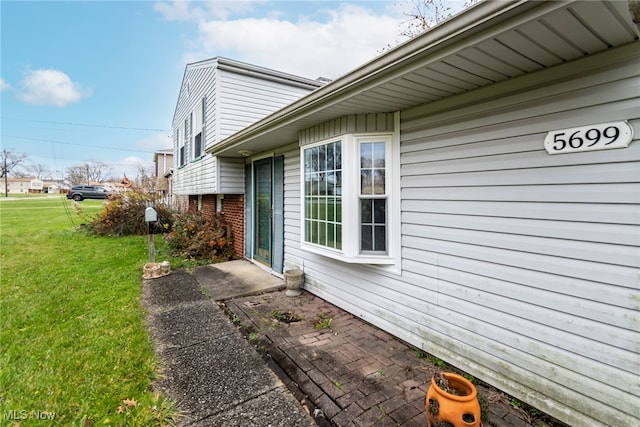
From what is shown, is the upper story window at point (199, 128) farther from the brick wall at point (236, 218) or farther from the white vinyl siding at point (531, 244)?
the white vinyl siding at point (531, 244)

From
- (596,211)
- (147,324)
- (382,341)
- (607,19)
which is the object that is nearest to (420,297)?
(382,341)

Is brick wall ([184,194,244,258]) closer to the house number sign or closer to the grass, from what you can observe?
the grass

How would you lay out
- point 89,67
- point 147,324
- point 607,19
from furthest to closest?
point 89,67, point 147,324, point 607,19

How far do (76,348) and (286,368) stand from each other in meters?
2.25

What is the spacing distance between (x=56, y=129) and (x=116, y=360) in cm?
3307

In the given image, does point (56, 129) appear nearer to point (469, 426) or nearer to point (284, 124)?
point (284, 124)

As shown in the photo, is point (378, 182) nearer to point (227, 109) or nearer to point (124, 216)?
point (227, 109)

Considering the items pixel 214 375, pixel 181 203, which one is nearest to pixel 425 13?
pixel 214 375

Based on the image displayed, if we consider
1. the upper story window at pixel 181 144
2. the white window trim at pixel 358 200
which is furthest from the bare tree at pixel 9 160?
the white window trim at pixel 358 200

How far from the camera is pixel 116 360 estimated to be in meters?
2.79

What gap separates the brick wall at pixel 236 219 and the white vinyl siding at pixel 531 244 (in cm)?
496

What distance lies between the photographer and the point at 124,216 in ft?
35.5
